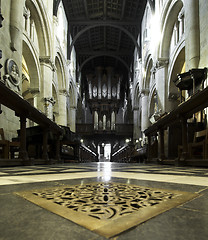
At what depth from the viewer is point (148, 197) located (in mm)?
960

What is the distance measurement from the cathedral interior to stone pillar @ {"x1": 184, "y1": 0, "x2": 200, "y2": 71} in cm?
4

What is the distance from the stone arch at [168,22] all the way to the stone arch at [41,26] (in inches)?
254

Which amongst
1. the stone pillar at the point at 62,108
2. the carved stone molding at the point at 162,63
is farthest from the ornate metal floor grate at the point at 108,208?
the stone pillar at the point at 62,108

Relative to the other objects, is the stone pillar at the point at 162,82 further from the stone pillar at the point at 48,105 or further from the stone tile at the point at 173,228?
the stone tile at the point at 173,228

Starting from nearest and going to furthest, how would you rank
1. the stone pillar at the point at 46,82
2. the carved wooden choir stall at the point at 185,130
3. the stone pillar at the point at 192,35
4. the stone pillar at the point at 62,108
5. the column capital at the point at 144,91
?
the carved wooden choir stall at the point at 185,130, the stone pillar at the point at 192,35, the stone pillar at the point at 46,82, the stone pillar at the point at 62,108, the column capital at the point at 144,91

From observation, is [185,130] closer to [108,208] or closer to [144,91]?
[108,208]

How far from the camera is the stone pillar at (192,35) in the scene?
25.3 feet

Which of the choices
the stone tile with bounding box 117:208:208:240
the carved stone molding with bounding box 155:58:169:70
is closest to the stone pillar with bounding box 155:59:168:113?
Result: the carved stone molding with bounding box 155:58:169:70

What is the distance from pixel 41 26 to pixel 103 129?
14511 mm

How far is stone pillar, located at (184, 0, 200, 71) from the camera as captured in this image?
7.70m

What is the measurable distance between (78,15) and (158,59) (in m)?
10.6

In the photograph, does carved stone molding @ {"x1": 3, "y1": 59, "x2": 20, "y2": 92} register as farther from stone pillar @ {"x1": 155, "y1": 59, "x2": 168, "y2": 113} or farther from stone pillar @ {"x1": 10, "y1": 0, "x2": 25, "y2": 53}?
stone pillar @ {"x1": 155, "y1": 59, "x2": 168, "y2": 113}

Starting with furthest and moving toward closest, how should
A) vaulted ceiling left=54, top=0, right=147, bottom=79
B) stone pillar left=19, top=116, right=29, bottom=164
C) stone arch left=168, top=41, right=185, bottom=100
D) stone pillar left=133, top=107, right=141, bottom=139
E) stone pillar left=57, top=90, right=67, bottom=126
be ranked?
stone pillar left=133, top=107, right=141, bottom=139 < vaulted ceiling left=54, top=0, right=147, bottom=79 < stone pillar left=57, top=90, right=67, bottom=126 < stone arch left=168, top=41, right=185, bottom=100 < stone pillar left=19, top=116, right=29, bottom=164

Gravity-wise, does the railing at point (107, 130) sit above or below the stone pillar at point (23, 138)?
above
